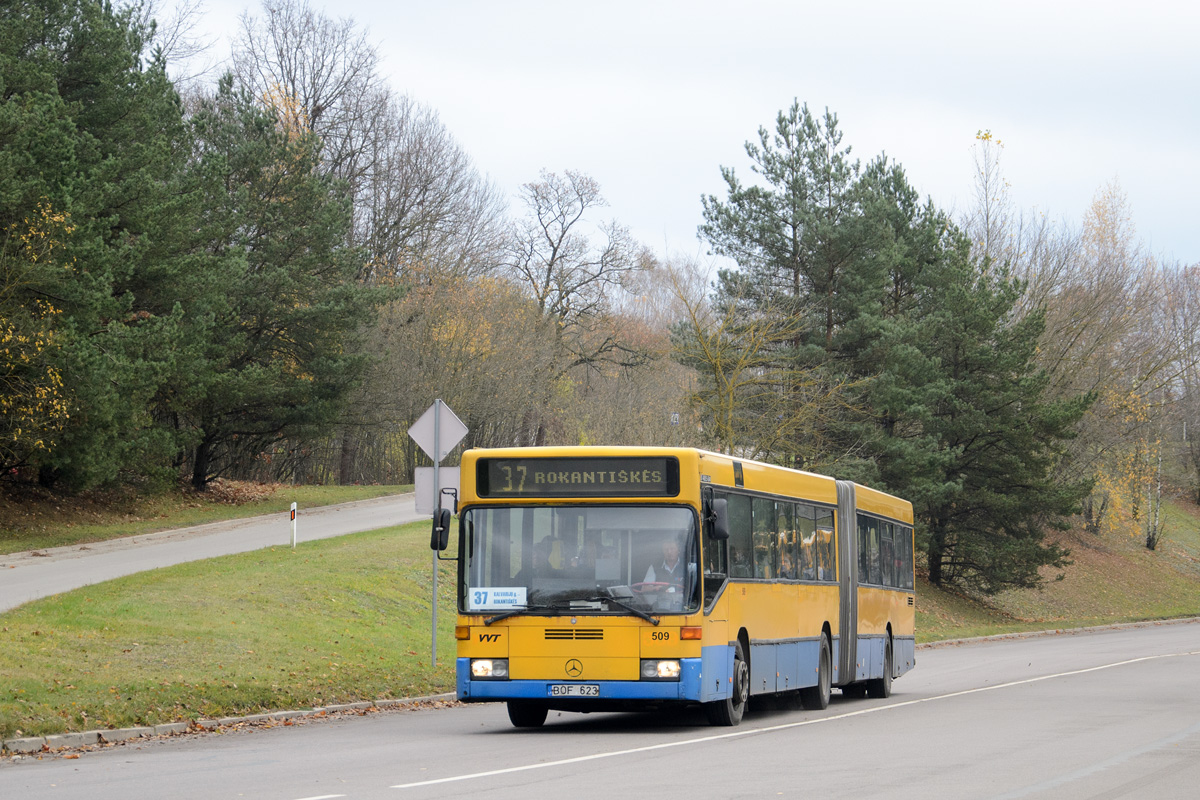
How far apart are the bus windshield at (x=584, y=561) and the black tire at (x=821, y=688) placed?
5.25 metres

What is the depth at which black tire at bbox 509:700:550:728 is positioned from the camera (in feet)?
48.4

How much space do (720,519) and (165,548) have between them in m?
20.3

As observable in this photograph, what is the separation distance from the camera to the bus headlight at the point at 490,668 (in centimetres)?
1381

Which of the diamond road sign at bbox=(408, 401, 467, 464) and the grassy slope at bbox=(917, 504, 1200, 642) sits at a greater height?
the diamond road sign at bbox=(408, 401, 467, 464)

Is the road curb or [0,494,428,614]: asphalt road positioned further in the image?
[0,494,428,614]: asphalt road

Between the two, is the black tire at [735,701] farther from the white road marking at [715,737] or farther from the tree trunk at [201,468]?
the tree trunk at [201,468]

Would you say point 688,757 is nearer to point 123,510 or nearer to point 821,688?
point 821,688

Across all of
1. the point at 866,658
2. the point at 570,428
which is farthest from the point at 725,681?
the point at 570,428

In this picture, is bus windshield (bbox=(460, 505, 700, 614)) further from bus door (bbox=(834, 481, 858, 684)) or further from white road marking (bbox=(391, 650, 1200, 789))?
bus door (bbox=(834, 481, 858, 684))

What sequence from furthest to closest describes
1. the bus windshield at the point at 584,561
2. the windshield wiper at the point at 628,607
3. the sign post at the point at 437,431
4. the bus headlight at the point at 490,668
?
1. the sign post at the point at 437,431
2. the bus headlight at the point at 490,668
3. the bus windshield at the point at 584,561
4. the windshield wiper at the point at 628,607

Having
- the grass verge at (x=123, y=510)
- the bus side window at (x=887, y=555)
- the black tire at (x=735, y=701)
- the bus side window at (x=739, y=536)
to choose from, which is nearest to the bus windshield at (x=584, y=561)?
the bus side window at (x=739, y=536)

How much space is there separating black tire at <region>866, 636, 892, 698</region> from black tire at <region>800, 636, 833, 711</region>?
269 centimetres

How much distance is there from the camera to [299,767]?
10938mm

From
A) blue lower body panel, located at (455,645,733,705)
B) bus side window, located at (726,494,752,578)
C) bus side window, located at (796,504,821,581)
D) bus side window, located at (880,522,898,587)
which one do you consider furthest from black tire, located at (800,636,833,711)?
blue lower body panel, located at (455,645,733,705)
